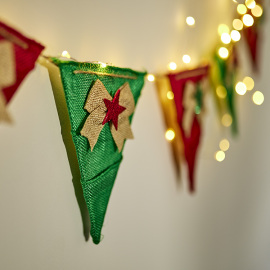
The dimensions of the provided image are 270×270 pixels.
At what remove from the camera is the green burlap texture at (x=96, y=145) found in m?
0.72

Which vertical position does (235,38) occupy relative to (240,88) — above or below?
above

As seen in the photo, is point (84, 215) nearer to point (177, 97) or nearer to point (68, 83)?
point (68, 83)

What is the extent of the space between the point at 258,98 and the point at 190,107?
2.04 feet

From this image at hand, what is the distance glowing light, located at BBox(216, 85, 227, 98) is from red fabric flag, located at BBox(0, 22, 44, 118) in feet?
2.95

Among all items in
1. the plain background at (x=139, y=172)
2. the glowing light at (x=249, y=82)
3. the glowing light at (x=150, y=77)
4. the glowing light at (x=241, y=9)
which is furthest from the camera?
the glowing light at (x=249, y=82)

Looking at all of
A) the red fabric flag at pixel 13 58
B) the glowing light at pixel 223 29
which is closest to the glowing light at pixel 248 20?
the glowing light at pixel 223 29

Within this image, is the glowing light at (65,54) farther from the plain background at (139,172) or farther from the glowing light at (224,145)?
the glowing light at (224,145)

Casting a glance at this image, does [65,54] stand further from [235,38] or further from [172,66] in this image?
[235,38]

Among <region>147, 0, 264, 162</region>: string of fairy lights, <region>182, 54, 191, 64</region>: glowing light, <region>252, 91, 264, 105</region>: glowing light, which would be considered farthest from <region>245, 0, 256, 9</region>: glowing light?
<region>182, 54, 191, 64</region>: glowing light

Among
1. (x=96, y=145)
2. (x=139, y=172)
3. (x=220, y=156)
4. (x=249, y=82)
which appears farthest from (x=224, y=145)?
(x=96, y=145)

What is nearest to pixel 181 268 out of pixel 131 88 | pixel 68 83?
pixel 131 88

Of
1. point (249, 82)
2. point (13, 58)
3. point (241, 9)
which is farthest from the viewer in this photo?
point (249, 82)

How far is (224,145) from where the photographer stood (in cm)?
150

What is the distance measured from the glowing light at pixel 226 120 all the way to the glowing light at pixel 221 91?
0.28 feet
